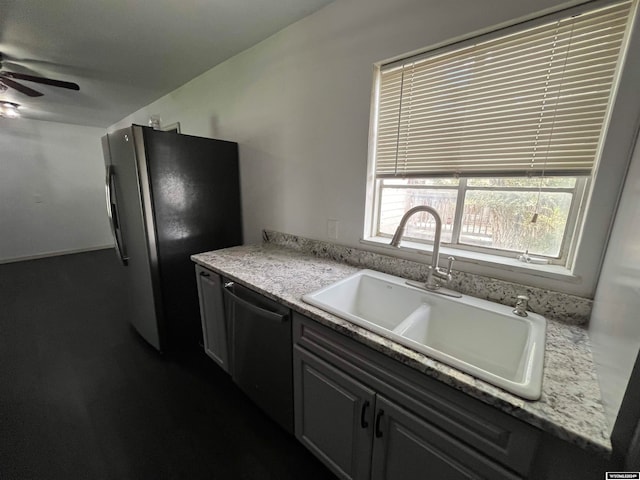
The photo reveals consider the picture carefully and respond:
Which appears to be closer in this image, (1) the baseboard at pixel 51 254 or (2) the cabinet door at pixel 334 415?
(2) the cabinet door at pixel 334 415

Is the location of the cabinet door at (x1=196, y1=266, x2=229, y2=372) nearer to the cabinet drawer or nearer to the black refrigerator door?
the black refrigerator door

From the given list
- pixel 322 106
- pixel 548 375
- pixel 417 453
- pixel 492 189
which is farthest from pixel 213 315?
pixel 492 189

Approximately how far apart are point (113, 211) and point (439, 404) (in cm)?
258

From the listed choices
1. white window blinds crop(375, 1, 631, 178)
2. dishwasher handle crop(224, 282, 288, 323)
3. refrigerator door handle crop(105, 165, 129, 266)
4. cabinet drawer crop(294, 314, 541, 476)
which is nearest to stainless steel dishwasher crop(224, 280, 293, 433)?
dishwasher handle crop(224, 282, 288, 323)

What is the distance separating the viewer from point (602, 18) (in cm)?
87

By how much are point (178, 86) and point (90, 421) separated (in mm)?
3142

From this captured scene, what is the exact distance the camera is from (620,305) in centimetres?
64

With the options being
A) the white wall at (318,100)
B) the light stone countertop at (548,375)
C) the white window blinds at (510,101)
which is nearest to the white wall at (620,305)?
the light stone countertop at (548,375)

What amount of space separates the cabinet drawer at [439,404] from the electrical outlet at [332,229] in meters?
0.79

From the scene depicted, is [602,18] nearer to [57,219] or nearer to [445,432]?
[445,432]

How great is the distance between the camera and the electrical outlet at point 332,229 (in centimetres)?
171

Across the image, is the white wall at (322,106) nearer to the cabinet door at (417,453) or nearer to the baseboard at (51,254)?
the cabinet door at (417,453)

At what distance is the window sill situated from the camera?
103cm

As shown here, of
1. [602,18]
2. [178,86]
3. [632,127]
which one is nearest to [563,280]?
[632,127]
